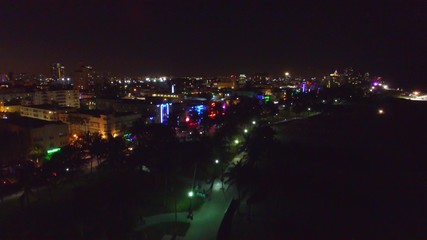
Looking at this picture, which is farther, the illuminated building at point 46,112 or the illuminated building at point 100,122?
the illuminated building at point 46,112

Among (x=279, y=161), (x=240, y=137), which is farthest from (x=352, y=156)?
(x=240, y=137)

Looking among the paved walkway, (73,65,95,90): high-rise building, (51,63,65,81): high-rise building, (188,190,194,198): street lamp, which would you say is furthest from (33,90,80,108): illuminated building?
(51,63,65,81): high-rise building

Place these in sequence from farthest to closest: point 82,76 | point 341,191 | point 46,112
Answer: point 82,76 < point 46,112 < point 341,191

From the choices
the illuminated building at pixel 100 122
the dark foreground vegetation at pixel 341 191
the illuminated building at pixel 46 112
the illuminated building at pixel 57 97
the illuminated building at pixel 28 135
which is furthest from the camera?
the illuminated building at pixel 57 97

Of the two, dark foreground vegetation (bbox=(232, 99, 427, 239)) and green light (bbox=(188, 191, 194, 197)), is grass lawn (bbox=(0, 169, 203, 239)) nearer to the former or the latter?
green light (bbox=(188, 191, 194, 197))

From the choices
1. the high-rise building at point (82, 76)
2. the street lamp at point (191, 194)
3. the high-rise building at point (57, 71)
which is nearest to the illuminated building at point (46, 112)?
the street lamp at point (191, 194)

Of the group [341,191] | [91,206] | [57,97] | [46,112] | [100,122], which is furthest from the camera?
[57,97]

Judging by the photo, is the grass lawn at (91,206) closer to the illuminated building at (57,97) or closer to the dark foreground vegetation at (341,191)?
the dark foreground vegetation at (341,191)

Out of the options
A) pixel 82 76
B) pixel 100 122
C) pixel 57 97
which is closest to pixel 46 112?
pixel 100 122

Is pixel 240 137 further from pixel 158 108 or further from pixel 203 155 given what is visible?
pixel 158 108

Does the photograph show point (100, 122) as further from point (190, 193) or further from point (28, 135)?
point (190, 193)

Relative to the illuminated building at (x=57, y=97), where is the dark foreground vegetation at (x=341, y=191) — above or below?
below
